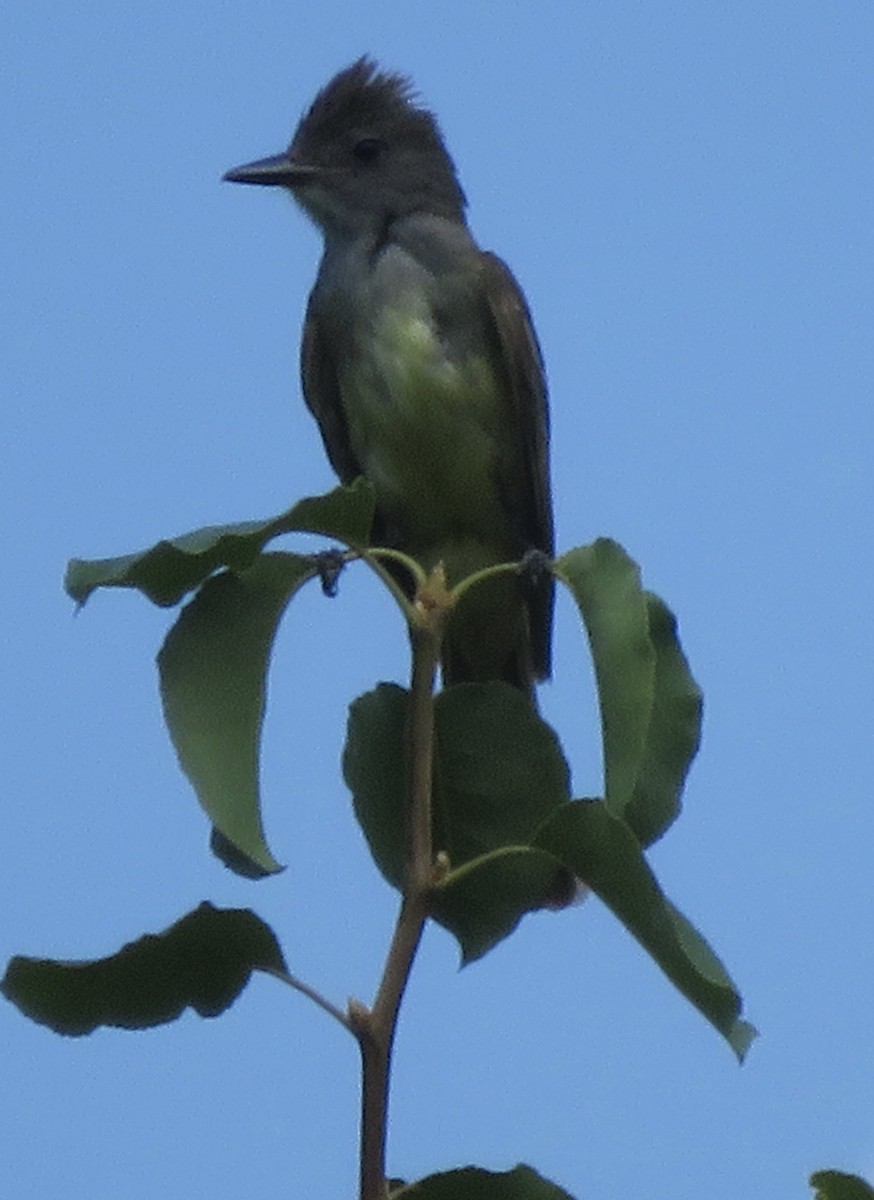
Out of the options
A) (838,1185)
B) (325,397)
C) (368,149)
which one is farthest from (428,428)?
(838,1185)

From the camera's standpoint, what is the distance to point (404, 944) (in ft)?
6.72

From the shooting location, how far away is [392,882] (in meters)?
2.55

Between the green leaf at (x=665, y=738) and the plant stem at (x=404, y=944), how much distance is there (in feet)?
0.92

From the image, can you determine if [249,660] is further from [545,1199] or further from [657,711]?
[545,1199]

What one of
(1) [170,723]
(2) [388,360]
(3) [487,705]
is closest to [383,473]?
(2) [388,360]

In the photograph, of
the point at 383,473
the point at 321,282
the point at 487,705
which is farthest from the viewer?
the point at 321,282

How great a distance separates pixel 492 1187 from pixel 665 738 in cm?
55

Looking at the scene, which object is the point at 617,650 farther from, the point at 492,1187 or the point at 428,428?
the point at 428,428

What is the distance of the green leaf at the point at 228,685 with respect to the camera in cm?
239

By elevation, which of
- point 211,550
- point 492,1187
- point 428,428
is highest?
point 428,428

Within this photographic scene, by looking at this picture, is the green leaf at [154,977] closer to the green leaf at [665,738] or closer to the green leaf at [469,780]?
the green leaf at [469,780]

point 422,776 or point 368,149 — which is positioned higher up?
point 368,149

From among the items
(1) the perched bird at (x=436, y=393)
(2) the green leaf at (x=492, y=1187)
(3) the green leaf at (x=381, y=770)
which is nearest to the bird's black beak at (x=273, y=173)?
(1) the perched bird at (x=436, y=393)

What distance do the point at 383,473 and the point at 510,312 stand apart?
1.81 ft
